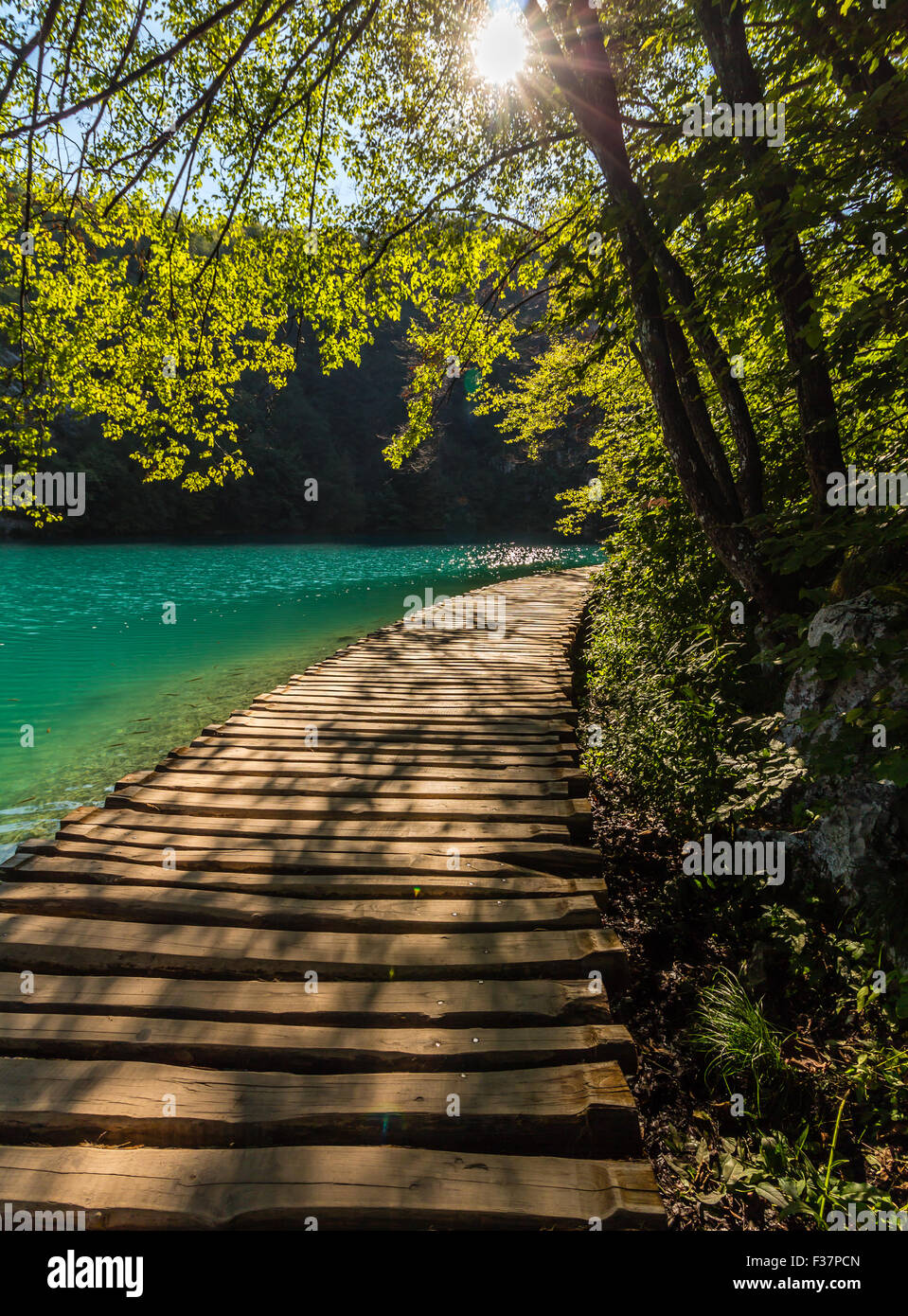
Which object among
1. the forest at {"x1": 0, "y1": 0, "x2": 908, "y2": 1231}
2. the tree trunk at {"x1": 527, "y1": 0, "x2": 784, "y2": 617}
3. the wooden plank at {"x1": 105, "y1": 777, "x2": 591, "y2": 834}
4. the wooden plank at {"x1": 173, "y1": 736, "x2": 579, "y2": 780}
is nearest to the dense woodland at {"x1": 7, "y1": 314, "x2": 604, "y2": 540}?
the forest at {"x1": 0, "y1": 0, "x2": 908, "y2": 1231}

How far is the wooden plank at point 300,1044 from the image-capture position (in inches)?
80.2

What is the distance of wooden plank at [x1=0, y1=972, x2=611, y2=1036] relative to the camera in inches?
86.9

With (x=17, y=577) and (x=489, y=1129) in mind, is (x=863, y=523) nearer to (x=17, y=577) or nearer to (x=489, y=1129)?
(x=489, y=1129)

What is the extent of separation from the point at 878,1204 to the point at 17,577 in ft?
101

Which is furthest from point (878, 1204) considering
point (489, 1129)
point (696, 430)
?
point (696, 430)

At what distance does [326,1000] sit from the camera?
229 cm

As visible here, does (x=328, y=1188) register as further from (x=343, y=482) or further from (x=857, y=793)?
(x=343, y=482)

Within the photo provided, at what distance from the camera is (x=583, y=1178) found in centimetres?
169

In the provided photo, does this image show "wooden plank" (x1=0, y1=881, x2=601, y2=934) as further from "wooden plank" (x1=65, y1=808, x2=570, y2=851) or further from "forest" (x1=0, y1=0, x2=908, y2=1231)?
"forest" (x1=0, y1=0, x2=908, y2=1231)

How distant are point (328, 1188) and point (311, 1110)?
0.77 ft

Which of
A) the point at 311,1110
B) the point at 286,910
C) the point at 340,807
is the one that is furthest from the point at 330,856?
the point at 311,1110

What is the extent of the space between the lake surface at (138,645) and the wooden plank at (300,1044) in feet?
14.1

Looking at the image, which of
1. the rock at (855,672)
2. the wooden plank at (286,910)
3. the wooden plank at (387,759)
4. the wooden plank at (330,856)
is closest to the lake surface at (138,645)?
the wooden plank at (387,759)
